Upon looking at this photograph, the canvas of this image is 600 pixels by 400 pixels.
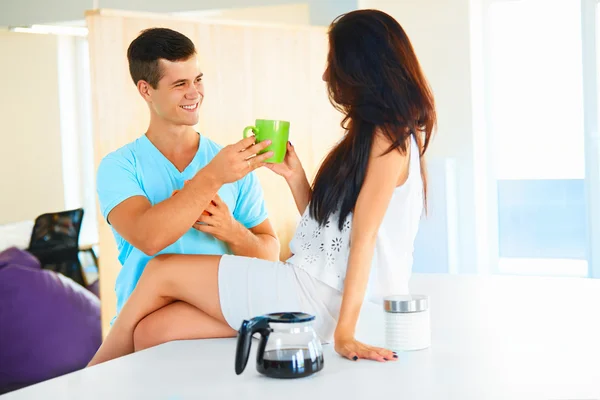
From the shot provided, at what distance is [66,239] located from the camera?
4664 mm

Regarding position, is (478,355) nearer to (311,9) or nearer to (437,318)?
(437,318)

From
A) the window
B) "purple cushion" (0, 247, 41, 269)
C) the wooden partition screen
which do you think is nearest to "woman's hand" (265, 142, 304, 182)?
the wooden partition screen

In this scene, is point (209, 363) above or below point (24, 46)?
below

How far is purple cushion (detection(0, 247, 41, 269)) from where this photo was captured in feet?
12.6

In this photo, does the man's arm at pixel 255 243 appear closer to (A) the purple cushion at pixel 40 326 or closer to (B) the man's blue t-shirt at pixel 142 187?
(B) the man's blue t-shirt at pixel 142 187

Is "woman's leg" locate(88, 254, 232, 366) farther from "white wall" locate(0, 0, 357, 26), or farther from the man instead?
"white wall" locate(0, 0, 357, 26)

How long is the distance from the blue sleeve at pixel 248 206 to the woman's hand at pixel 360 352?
76 centimetres

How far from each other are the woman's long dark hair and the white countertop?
33 centimetres

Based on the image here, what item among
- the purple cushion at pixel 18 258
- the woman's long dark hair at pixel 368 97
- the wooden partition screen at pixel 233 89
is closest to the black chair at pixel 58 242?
the purple cushion at pixel 18 258

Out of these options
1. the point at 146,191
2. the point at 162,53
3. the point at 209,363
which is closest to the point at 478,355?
the point at 209,363

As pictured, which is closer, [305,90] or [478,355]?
[478,355]

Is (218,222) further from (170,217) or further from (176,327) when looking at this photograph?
(176,327)

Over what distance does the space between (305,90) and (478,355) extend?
3.16 metres

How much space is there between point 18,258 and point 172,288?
98.7 inches
